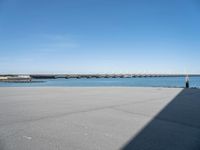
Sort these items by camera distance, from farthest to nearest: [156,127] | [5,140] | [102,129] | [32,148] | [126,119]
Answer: [126,119] < [156,127] < [102,129] < [5,140] < [32,148]

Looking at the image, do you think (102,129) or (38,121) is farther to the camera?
(38,121)

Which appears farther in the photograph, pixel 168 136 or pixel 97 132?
pixel 97 132

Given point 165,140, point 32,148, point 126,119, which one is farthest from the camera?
point 126,119

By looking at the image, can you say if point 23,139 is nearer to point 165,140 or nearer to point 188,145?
point 165,140

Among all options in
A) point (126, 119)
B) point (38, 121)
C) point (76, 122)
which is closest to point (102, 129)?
point (76, 122)

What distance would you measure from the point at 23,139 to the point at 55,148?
69cm

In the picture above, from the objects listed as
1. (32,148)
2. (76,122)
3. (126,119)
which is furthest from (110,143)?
(126,119)

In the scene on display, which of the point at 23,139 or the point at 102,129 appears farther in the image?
the point at 102,129

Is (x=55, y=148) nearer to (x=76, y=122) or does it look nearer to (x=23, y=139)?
(x=23, y=139)

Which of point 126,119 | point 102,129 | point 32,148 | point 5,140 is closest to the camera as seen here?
point 32,148

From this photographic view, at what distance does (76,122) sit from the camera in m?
4.95

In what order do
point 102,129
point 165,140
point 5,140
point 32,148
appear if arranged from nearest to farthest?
point 32,148, point 5,140, point 165,140, point 102,129

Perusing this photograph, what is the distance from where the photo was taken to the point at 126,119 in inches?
216

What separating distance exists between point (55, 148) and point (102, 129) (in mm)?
1388
